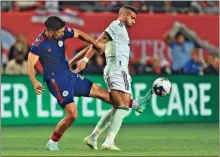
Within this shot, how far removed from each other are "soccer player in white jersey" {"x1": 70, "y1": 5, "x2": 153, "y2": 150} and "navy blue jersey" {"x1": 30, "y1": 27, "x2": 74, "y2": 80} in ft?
1.34

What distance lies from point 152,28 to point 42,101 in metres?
6.81

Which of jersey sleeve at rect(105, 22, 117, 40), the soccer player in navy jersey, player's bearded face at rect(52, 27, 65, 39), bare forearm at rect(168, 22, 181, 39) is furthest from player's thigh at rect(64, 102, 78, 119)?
bare forearm at rect(168, 22, 181, 39)

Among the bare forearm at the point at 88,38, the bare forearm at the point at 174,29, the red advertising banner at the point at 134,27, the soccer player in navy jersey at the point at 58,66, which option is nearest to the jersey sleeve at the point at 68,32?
the soccer player in navy jersey at the point at 58,66

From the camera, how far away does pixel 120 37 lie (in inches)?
574

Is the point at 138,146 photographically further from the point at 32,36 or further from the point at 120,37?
the point at 32,36

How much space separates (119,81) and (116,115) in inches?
20.7

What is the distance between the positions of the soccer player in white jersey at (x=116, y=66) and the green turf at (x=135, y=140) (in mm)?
514

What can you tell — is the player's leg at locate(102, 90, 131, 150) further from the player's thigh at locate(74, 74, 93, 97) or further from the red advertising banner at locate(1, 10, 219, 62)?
the red advertising banner at locate(1, 10, 219, 62)

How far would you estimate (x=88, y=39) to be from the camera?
14195 mm

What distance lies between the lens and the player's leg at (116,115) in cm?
1428

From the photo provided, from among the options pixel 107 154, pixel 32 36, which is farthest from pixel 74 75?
pixel 32 36

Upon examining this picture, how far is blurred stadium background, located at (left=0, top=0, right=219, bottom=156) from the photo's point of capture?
16.8m

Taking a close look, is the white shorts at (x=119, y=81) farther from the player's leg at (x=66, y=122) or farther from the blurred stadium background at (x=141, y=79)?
the blurred stadium background at (x=141, y=79)

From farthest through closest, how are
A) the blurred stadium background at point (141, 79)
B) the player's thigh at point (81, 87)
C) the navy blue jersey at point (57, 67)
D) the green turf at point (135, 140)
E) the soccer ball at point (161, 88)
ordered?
the blurred stadium background at point (141, 79) → the soccer ball at point (161, 88) → the player's thigh at point (81, 87) → the navy blue jersey at point (57, 67) → the green turf at point (135, 140)
